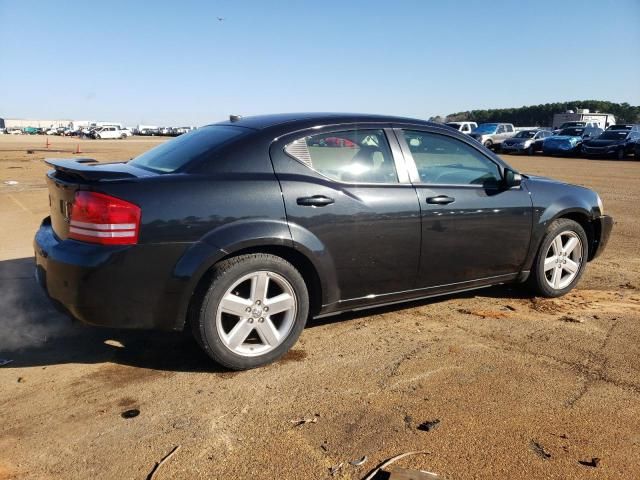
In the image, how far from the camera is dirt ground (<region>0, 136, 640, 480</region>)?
250 cm

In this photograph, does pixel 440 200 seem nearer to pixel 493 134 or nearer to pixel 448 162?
pixel 448 162

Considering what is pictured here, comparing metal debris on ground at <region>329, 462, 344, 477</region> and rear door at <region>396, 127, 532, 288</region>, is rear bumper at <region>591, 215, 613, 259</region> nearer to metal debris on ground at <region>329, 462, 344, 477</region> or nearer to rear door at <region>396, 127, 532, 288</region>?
rear door at <region>396, 127, 532, 288</region>

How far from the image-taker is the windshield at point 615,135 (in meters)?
27.4

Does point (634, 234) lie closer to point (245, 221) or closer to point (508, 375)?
point (508, 375)

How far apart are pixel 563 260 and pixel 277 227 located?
114 inches

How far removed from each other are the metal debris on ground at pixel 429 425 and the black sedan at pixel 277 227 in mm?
1084

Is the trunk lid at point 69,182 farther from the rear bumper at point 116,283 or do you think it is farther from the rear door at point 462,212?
the rear door at point 462,212

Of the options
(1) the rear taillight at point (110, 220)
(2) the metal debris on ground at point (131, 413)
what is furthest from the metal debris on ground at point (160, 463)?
(1) the rear taillight at point (110, 220)

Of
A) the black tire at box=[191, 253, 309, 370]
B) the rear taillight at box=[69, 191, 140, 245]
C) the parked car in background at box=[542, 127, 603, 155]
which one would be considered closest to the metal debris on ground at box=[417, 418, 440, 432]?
the black tire at box=[191, 253, 309, 370]

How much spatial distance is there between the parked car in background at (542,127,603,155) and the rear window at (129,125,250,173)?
95.8 feet

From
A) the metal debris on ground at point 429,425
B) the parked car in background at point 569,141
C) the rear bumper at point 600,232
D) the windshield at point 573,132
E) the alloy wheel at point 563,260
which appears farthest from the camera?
the windshield at point 573,132

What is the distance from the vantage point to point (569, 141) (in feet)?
96.2

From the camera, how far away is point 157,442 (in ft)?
8.63

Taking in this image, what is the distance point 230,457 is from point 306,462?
35 cm
